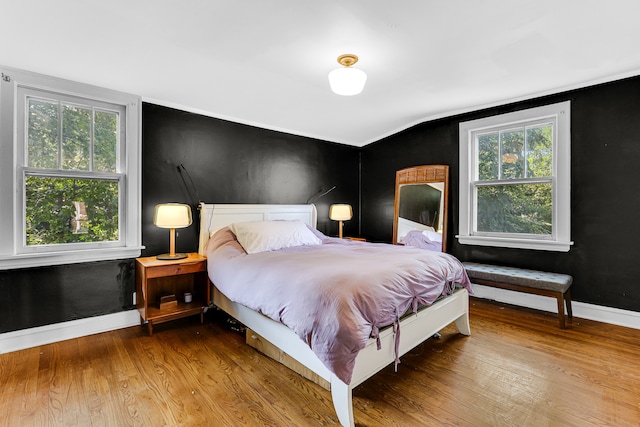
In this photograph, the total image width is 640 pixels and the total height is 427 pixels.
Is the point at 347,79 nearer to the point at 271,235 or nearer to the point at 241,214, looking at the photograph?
the point at 271,235

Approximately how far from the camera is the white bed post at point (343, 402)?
156 centimetres

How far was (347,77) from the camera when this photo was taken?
2.25 meters

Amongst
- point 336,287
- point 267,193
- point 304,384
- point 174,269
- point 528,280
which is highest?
point 267,193

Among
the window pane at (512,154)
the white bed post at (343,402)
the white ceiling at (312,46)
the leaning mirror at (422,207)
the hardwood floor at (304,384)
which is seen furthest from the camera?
the leaning mirror at (422,207)

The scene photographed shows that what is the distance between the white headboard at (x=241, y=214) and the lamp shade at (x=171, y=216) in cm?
37

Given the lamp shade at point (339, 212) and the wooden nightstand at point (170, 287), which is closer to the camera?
the wooden nightstand at point (170, 287)

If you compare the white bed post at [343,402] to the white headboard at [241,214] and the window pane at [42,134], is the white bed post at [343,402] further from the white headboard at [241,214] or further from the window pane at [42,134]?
the window pane at [42,134]

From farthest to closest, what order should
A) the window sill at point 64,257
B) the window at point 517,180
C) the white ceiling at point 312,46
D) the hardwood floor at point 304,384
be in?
1. the window at point 517,180
2. the window sill at point 64,257
3. the white ceiling at point 312,46
4. the hardwood floor at point 304,384

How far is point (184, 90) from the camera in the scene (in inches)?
113

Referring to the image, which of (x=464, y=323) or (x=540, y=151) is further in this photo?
(x=540, y=151)

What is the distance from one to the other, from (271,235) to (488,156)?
291 cm

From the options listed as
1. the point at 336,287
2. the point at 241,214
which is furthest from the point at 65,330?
the point at 336,287

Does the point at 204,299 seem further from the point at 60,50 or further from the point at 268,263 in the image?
the point at 60,50

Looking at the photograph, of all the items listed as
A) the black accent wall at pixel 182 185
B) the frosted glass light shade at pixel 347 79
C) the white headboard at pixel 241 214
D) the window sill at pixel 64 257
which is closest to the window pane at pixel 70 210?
the window sill at pixel 64 257
